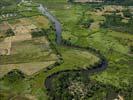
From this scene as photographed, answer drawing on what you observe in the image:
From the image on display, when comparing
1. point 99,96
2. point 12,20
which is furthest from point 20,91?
point 12,20

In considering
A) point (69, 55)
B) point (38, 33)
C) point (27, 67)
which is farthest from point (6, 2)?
point (27, 67)

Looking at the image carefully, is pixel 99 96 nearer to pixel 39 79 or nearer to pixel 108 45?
pixel 39 79

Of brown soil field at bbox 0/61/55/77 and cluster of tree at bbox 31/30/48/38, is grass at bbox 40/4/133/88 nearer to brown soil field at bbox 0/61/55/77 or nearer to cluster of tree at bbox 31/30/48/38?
cluster of tree at bbox 31/30/48/38

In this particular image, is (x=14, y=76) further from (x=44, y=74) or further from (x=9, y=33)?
(x=9, y=33)

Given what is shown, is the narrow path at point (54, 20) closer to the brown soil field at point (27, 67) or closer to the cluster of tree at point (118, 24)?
the cluster of tree at point (118, 24)

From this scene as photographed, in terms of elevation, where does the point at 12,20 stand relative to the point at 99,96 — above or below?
above

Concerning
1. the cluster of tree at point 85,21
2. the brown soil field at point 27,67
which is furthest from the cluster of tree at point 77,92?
the cluster of tree at point 85,21

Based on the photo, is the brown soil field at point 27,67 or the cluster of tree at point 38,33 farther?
the cluster of tree at point 38,33

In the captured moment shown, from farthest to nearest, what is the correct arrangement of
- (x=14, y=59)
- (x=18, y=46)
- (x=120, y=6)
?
(x=120, y=6) → (x=18, y=46) → (x=14, y=59)
